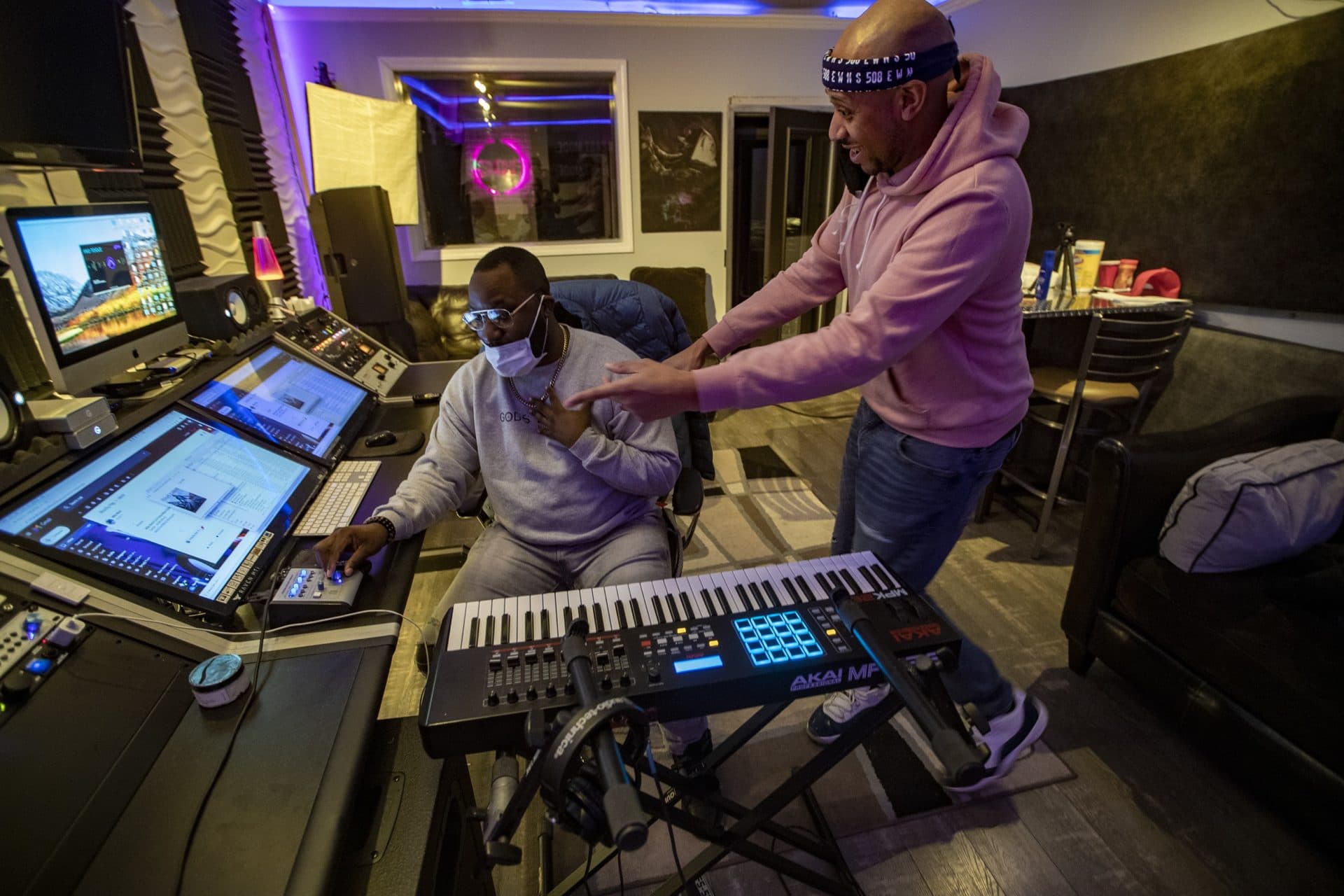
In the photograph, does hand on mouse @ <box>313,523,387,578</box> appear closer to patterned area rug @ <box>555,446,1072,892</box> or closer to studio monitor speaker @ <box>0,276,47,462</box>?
studio monitor speaker @ <box>0,276,47,462</box>

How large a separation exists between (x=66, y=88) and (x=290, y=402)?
1011 millimetres

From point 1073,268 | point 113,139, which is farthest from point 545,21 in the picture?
point 1073,268

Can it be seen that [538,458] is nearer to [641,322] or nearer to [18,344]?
[641,322]

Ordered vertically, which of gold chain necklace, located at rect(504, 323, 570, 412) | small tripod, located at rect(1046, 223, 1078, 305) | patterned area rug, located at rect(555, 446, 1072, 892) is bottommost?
patterned area rug, located at rect(555, 446, 1072, 892)

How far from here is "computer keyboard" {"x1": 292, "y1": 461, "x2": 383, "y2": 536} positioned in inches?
55.2

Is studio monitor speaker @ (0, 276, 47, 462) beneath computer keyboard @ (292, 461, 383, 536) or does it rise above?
above

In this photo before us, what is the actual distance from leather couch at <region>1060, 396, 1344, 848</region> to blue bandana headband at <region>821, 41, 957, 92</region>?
1.32m

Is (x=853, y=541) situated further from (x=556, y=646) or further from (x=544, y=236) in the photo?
(x=544, y=236)

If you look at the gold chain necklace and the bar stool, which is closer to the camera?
the gold chain necklace

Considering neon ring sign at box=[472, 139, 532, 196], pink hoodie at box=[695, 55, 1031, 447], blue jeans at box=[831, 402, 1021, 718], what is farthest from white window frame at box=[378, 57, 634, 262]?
pink hoodie at box=[695, 55, 1031, 447]

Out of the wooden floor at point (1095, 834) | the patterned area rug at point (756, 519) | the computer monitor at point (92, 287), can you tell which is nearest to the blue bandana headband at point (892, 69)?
the computer monitor at point (92, 287)

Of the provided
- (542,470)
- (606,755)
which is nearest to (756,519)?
(542,470)

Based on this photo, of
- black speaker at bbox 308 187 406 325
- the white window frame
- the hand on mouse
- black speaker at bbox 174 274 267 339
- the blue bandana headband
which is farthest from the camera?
the white window frame

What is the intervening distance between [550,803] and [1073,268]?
120 inches
